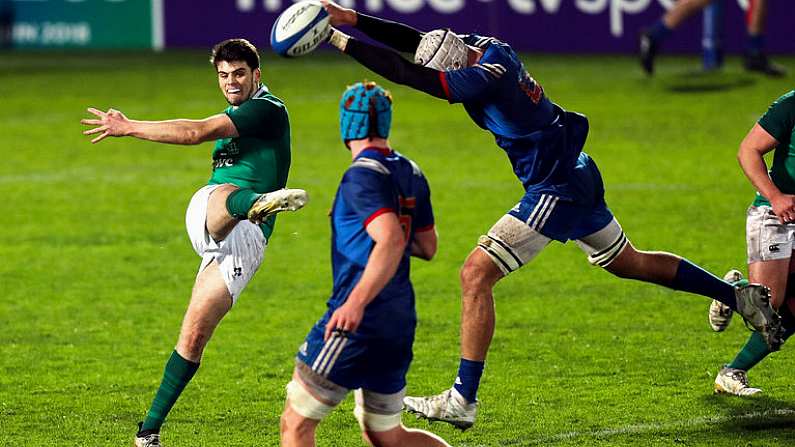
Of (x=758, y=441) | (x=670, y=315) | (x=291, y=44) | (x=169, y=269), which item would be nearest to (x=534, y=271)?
(x=670, y=315)

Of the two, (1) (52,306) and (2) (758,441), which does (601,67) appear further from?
(2) (758,441)

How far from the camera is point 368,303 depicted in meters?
5.77

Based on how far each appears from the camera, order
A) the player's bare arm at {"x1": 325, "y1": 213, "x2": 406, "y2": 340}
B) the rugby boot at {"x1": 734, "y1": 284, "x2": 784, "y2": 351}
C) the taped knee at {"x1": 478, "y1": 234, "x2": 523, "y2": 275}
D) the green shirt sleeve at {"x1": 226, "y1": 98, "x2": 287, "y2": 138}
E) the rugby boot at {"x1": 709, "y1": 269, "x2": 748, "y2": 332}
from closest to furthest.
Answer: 1. the player's bare arm at {"x1": 325, "y1": 213, "x2": 406, "y2": 340}
2. the green shirt sleeve at {"x1": 226, "y1": 98, "x2": 287, "y2": 138}
3. the taped knee at {"x1": 478, "y1": 234, "x2": 523, "y2": 275}
4. the rugby boot at {"x1": 734, "y1": 284, "x2": 784, "y2": 351}
5. the rugby boot at {"x1": 709, "y1": 269, "x2": 748, "y2": 332}

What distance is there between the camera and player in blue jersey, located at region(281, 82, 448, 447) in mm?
5824

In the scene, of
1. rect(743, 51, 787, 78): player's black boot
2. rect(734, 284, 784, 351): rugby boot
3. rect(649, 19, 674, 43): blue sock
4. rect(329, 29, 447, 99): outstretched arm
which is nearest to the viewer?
rect(329, 29, 447, 99): outstretched arm

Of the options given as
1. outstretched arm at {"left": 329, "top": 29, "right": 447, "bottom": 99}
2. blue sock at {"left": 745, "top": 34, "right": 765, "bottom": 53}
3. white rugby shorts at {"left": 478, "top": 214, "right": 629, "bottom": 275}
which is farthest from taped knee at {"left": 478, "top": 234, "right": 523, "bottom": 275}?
blue sock at {"left": 745, "top": 34, "right": 765, "bottom": 53}

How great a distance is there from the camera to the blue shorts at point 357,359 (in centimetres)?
588

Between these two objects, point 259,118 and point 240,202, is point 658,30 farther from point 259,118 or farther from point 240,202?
point 240,202

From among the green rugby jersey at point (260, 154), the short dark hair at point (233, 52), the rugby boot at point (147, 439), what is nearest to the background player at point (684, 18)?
the green rugby jersey at point (260, 154)

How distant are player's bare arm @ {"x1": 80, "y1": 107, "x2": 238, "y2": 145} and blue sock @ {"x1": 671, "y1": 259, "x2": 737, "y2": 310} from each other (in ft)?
8.73

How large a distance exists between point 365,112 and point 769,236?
3.14 meters

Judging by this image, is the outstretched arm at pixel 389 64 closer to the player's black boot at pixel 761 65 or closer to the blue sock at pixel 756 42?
the blue sock at pixel 756 42

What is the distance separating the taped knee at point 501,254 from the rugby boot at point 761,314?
1.32 metres

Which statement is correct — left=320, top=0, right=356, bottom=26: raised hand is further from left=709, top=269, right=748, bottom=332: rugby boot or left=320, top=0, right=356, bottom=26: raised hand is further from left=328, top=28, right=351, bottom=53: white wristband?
left=709, top=269, right=748, bottom=332: rugby boot
